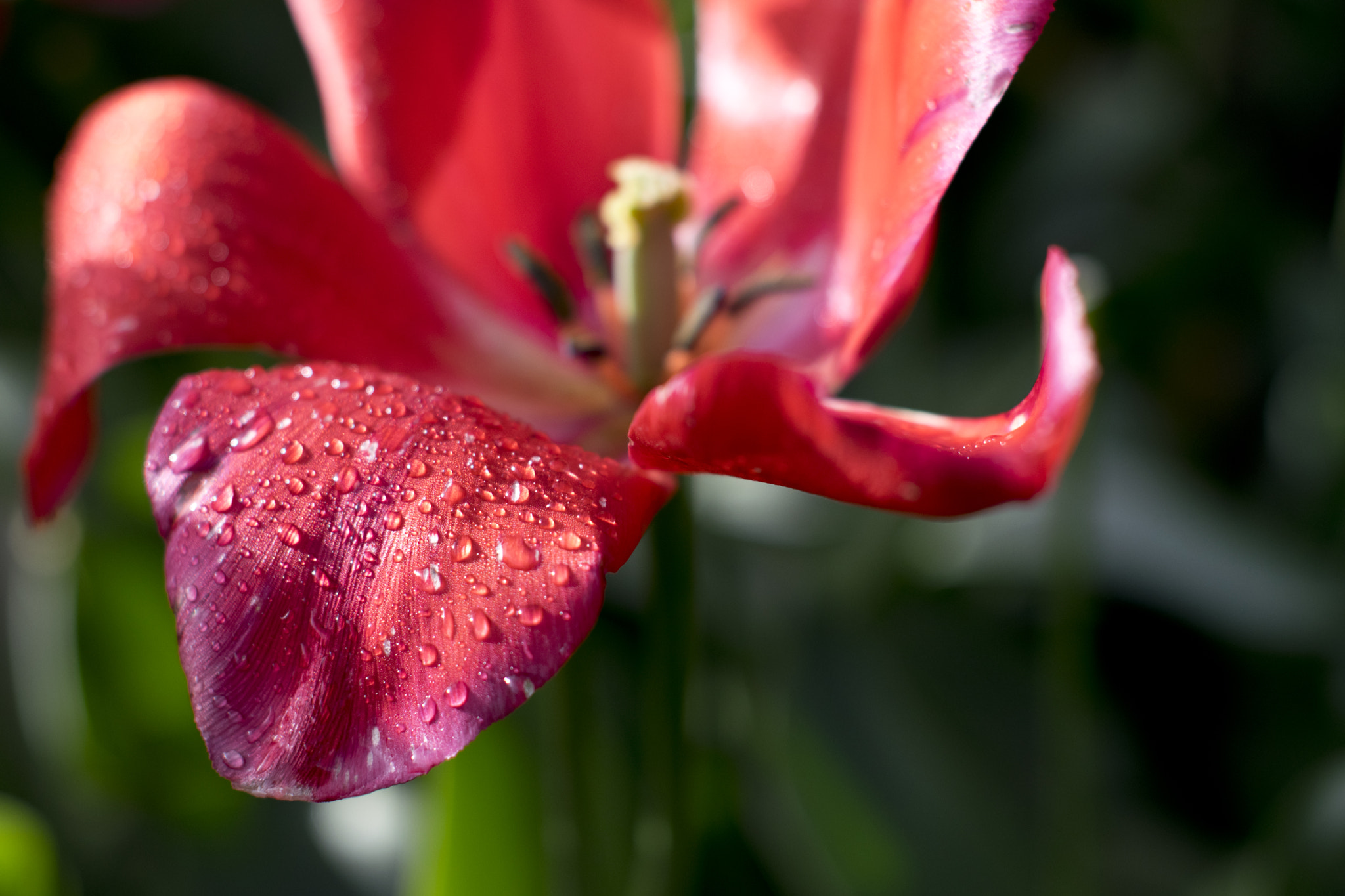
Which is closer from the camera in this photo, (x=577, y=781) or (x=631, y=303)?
(x=577, y=781)

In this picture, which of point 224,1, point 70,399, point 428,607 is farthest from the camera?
point 224,1

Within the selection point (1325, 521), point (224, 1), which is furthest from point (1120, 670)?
point (224, 1)

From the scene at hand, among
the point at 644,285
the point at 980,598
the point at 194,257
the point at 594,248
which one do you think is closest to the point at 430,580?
the point at 194,257

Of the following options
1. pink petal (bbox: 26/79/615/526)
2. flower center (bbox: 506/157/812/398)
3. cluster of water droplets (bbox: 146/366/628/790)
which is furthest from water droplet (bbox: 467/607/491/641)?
flower center (bbox: 506/157/812/398)

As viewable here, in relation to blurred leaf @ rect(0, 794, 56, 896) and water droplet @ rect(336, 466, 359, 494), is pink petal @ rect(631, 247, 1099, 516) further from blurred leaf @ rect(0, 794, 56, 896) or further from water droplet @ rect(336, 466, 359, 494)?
blurred leaf @ rect(0, 794, 56, 896)

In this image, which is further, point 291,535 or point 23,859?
point 23,859

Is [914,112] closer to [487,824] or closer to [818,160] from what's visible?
[818,160]

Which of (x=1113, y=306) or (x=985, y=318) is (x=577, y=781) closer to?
(x=1113, y=306)
